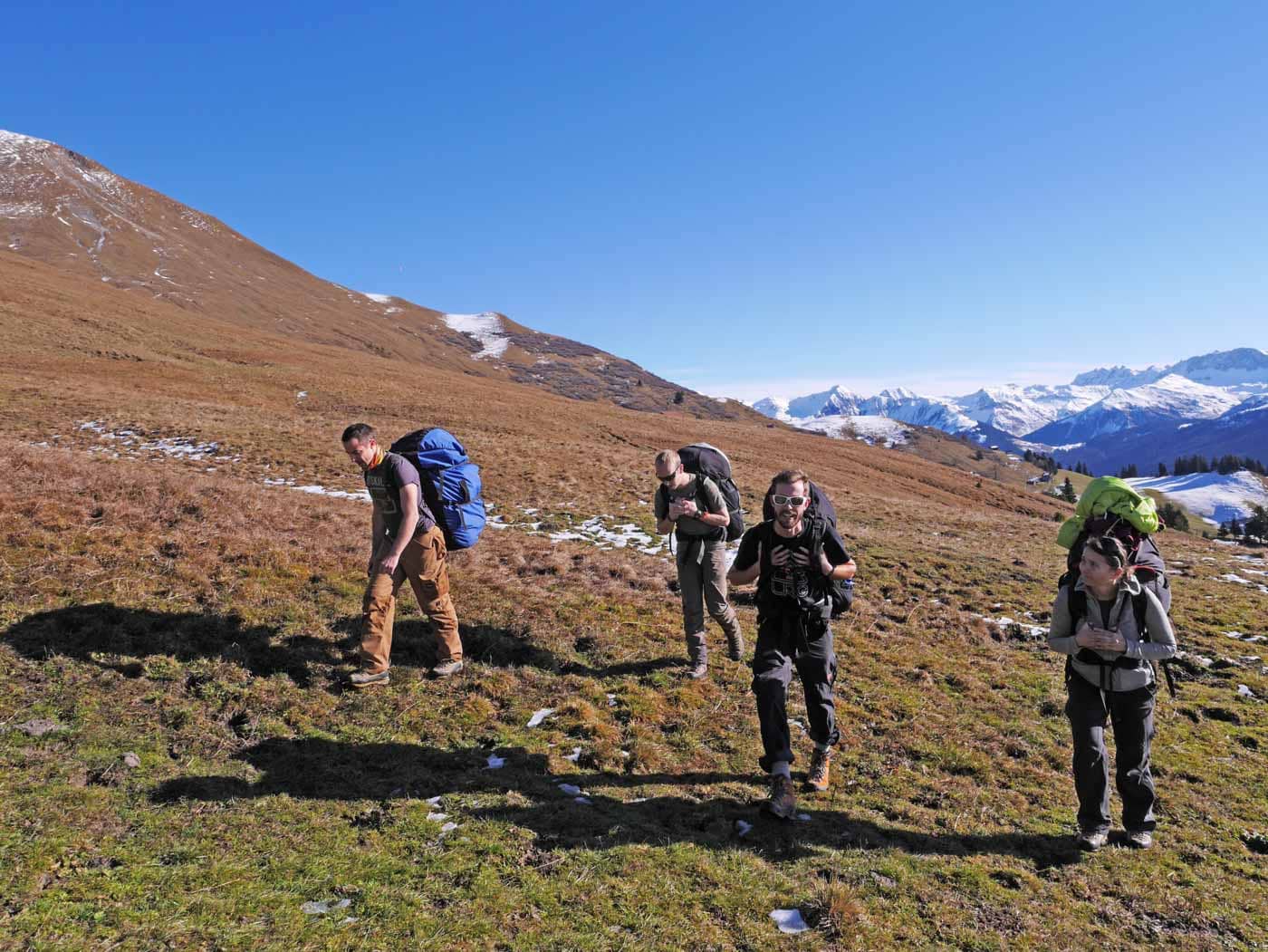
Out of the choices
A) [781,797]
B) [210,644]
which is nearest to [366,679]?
[210,644]

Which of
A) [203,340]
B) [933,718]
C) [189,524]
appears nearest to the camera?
[933,718]

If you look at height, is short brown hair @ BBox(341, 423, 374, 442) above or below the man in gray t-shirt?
above

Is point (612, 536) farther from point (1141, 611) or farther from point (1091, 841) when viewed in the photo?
point (1141, 611)

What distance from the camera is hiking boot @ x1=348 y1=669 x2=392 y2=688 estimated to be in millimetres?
7945

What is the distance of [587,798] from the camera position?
21.3 feet

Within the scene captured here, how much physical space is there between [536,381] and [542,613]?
16489cm

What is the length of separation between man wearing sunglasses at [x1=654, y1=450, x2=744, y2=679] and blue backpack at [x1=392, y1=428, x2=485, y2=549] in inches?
106

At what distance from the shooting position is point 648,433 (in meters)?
51.5

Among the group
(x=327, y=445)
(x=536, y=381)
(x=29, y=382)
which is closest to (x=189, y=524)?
(x=327, y=445)

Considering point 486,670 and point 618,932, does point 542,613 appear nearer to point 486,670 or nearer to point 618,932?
point 486,670

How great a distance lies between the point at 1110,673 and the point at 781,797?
11.2 ft

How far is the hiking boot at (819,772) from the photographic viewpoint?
268 inches

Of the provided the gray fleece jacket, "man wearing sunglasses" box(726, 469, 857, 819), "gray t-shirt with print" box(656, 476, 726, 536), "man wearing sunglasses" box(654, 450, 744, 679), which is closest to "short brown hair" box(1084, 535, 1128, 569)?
the gray fleece jacket

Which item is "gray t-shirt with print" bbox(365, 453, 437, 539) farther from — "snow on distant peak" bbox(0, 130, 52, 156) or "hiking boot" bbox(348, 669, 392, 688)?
"snow on distant peak" bbox(0, 130, 52, 156)
